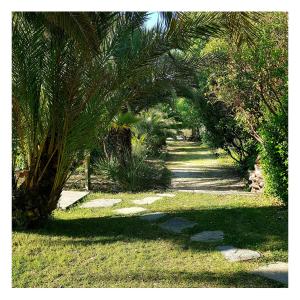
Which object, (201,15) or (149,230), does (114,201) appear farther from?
(201,15)

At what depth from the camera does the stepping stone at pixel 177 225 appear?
633 centimetres

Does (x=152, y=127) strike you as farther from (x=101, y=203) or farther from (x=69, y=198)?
(x=101, y=203)

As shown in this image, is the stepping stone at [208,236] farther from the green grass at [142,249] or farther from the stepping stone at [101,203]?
the stepping stone at [101,203]

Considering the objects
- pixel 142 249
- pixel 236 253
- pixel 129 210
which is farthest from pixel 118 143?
pixel 236 253

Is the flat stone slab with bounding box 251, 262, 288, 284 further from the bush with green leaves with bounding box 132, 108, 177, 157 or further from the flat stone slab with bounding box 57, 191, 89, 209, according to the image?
the bush with green leaves with bounding box 132, 108, 177, 157

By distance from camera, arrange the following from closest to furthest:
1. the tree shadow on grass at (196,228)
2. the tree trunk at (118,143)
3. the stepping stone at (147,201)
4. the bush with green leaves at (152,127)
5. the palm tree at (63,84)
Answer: the tree shadow on grass at (196,228) → the palm tree at (63,84) → the stepping stone at (147,201) → the tree trunk at (118,143) → the bush with green leaves at (152,127)

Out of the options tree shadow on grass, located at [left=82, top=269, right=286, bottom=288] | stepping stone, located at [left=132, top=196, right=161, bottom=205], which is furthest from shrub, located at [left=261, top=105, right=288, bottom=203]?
tree shadow on grass, located at [left=82, top=269, right=286, bottom=288]

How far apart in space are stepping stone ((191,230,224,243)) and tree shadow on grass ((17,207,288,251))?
0.08m

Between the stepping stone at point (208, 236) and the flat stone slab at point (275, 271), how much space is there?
111 centimetres

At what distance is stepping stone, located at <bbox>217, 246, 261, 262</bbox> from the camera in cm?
501

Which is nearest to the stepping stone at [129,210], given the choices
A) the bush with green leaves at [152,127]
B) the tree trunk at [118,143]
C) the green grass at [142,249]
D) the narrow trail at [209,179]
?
the green grass at [142,249]

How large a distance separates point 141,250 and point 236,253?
3.88 feet

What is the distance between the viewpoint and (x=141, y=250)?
17.7 feet

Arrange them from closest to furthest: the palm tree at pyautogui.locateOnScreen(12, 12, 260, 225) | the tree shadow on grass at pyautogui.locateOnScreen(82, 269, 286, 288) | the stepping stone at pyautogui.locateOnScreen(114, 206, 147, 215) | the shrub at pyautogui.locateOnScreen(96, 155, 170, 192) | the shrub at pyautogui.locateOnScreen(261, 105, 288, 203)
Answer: the tree shadow on grass at pyautogui.locateOnScreen(82, 269, 286, 288) < the palm tree at pyautogui.locateOnScreen(12, 12, 260, 225) < the shrub at pyautogui.locateOnScreen(261, 105, 288, 203) < the stepping stone at pyautogui.locateOnScreen(114, 206, 147, 215) < the shrub at pyautogui.locateOnScreen(96, 155, 170, 192)
